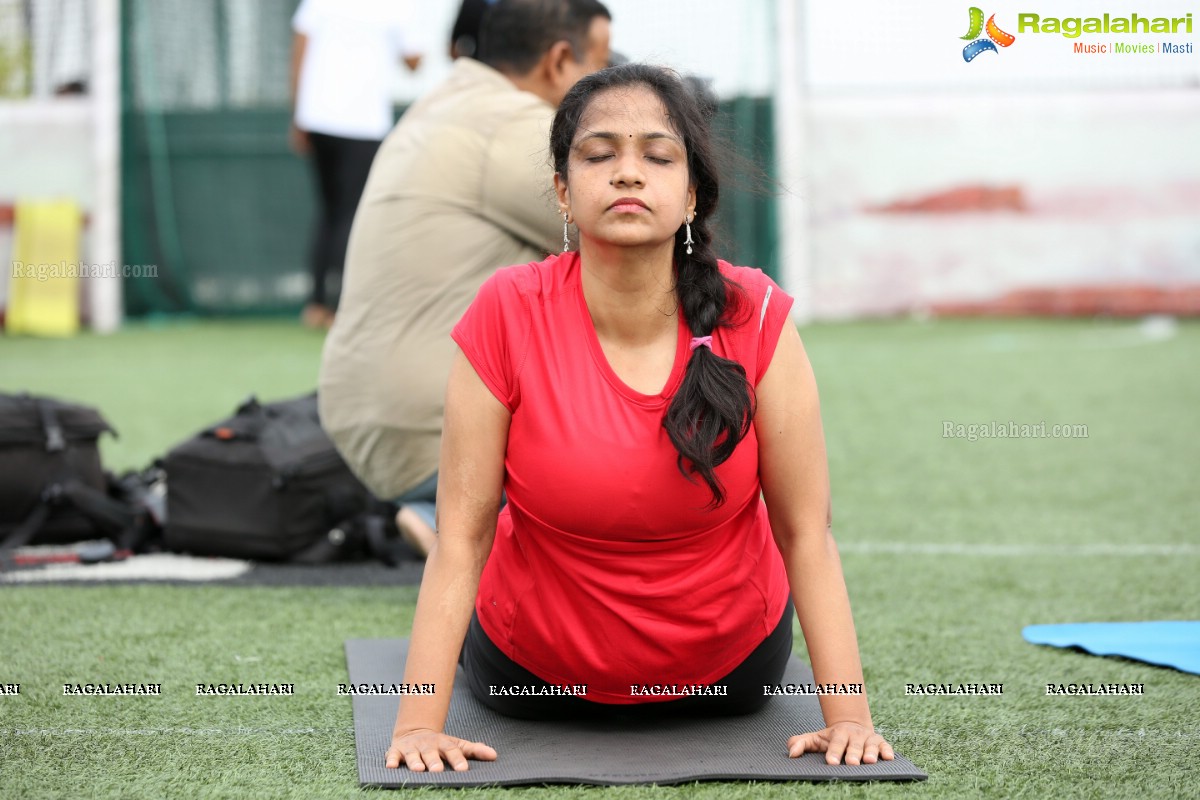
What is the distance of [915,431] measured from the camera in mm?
6488

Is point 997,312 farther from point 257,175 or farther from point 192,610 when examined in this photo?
point 192,610

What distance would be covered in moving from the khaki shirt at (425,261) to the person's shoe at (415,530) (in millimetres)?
80

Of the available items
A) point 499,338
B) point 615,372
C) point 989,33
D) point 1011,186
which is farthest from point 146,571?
point 1011,186

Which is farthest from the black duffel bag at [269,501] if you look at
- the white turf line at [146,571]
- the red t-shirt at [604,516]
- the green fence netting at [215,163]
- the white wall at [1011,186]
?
the white wall at [1011,186]

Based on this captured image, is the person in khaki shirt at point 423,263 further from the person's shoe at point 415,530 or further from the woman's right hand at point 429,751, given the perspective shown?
the woman's right hand at point 429,751

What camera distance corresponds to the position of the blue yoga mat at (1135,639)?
3.12 meters

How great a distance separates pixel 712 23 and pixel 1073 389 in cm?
498

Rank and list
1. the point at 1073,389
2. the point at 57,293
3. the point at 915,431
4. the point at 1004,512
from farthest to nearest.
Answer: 1. the point at 57,293
2. the point at 1073,389
3. the point at 915,431
4. the point at 1004,512

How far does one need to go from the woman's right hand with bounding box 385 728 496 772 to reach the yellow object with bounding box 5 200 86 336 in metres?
8.91

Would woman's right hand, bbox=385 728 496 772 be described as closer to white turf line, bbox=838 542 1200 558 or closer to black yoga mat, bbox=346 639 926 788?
black yoga mat, bbox=346 639 926 788

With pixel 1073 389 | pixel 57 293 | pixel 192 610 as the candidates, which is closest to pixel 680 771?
pixel 192 610

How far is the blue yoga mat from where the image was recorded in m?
3.12

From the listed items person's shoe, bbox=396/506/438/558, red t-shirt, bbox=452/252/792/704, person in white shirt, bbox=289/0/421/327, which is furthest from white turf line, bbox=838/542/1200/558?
person in white shirt, bbox=289/0/421/327

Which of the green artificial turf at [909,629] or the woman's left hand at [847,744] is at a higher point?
the woman's left hand at [847,744]
